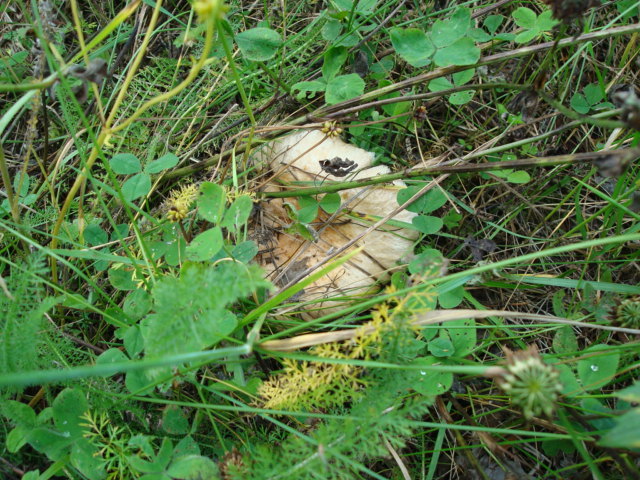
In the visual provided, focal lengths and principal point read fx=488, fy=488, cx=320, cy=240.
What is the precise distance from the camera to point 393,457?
1556 millimetres

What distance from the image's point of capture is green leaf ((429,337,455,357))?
1566mm

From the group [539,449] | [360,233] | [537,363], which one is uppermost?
[537,363]

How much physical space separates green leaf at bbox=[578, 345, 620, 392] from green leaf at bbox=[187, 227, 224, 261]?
3.66 ft

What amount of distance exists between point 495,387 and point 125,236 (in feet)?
4.66

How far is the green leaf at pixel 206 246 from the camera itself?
4.78 ft

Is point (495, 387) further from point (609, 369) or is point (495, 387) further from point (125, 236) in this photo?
point (125, 236)

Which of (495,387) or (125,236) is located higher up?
(125,236)

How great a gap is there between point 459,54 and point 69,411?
1644 millimetres

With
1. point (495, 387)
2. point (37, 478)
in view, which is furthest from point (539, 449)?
point (37, 478)

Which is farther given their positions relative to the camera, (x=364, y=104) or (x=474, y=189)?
(x=474, y=189)

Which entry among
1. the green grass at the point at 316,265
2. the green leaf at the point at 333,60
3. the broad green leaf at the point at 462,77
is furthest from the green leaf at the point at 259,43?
the broad green leaf at the point at 462,77

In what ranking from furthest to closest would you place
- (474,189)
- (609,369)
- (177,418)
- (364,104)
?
(474,189) < (364,104) < (177,418) < (609,369)

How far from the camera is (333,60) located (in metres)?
1.88

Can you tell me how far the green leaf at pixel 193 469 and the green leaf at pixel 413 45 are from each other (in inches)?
55.0
